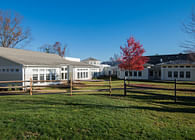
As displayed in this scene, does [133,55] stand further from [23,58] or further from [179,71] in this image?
[23,58]

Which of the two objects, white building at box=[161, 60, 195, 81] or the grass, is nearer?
the grass

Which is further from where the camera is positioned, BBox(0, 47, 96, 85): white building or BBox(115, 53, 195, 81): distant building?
BBox(115, 53, 195, 81): distant building

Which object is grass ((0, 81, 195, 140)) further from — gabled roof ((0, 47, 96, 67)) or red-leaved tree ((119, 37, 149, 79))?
red-leaved tree ((119, 37, 149, 79))

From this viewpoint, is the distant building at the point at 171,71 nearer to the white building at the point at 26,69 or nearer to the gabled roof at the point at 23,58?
the white building at the point at 26,69

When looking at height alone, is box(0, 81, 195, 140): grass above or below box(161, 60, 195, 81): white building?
below

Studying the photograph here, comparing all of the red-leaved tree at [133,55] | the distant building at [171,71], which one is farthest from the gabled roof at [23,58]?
the distant building at [171,71]

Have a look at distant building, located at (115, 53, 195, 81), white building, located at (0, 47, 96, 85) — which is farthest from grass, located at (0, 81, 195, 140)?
distant building, located at (115, 53, 195, 81)

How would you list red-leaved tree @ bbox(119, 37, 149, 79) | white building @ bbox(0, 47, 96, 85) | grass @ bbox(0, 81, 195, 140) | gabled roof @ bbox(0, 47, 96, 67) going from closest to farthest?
1. grass @ bbox(0, 81, 195, 140)
2. white building @ bbox(0, 47, 96, 85)
3. gabled roof @ bbox(0, 47, 96, 67)
4. red-leaved tree @ bbox(119, 37, 149, 79)

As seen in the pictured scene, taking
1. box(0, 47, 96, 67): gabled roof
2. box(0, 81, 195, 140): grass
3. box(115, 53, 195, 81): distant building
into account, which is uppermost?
box(0, 47, 96, 67): gabled roof

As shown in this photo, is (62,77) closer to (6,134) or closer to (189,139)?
(6,134)

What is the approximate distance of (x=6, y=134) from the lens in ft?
13.4

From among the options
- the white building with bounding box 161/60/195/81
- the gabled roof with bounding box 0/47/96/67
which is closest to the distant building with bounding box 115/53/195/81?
the white building with bounding box 161/60/195/81

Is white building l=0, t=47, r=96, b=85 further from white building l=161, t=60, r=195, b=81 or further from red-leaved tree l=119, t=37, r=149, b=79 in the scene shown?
white building l=161, t=60, r=195, b=81

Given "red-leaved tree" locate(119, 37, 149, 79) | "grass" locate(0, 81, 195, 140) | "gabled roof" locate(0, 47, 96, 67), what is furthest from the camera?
"red-leaved tree" locate(119, 37, 149, 79)
